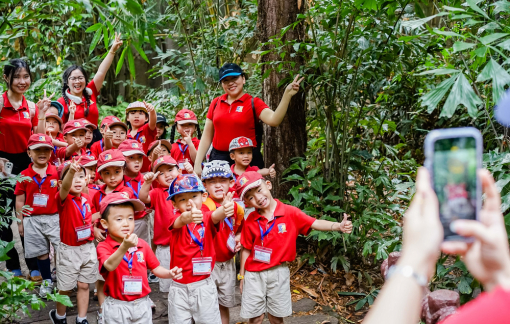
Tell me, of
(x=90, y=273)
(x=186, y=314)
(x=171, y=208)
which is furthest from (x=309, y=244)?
(x=90, y=273)

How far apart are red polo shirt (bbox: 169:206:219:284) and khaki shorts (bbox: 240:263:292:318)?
34 centimetres

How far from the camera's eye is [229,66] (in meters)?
4.54

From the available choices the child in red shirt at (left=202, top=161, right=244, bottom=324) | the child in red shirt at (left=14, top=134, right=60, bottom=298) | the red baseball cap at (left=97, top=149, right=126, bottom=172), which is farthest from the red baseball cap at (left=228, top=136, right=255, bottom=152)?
the child in red shirt at (left=14, top=134, right=60, bottom=298)

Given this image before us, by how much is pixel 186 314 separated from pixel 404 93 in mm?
2983

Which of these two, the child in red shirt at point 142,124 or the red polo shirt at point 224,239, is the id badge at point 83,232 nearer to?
the red polo shirt at point 224,239

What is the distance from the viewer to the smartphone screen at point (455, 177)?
1.00 meters

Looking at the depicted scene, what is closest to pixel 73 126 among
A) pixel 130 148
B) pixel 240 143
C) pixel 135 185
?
pixel 130 148

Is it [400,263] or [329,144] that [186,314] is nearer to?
[329,144]

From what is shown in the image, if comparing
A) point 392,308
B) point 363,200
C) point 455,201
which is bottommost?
point 363,200

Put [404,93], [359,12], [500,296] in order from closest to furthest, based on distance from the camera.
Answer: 1. [500,296]
2. [359,12]
3. [404,93]

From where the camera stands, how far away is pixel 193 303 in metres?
3.45

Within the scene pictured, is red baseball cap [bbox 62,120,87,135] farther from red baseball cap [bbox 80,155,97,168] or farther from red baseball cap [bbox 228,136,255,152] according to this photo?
red baseball cap [bbox 228,136,255,152]

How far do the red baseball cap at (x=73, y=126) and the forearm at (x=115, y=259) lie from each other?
96.5 inches

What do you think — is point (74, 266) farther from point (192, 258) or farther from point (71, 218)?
point (192, 258)
